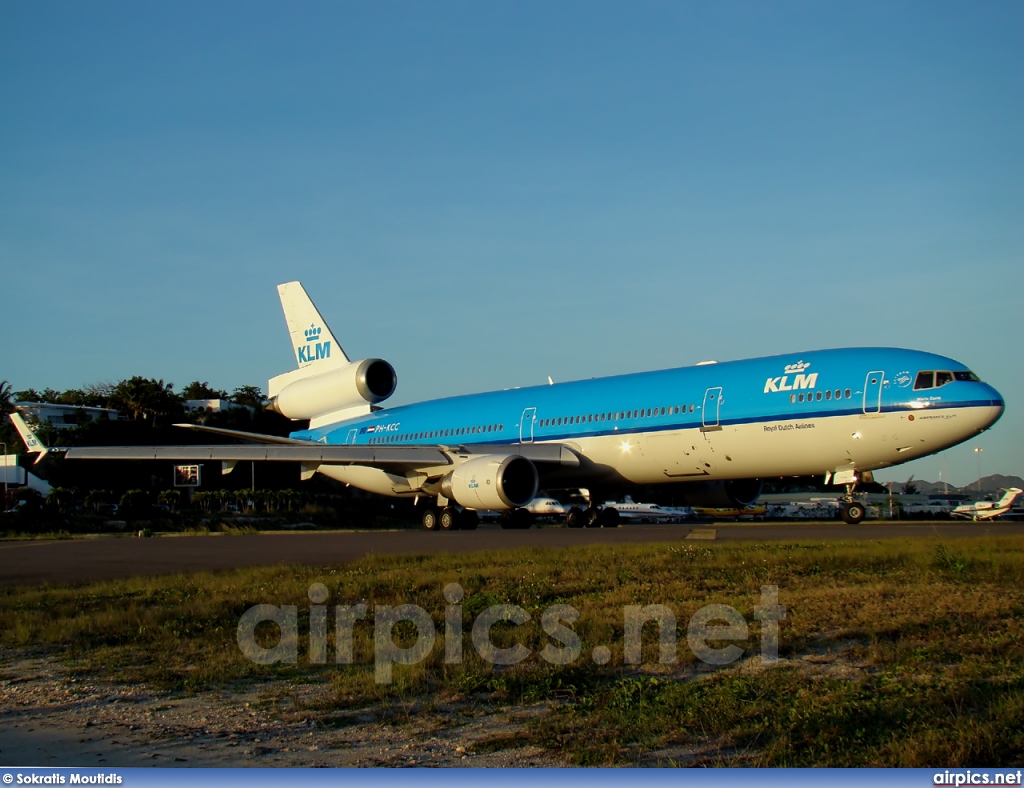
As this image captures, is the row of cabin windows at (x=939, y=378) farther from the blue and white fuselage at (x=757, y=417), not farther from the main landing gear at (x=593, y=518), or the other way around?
the main landing gear at (x=593, y=518)

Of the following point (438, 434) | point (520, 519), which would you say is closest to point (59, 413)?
point (438, 434)

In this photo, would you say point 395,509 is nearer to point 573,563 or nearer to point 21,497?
point 21,497

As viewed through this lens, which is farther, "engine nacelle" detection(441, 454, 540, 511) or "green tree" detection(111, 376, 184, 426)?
"green tree" detection(111, 376, 184, 426)

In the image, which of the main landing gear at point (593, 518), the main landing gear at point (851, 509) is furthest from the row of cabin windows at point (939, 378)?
the main landing gear at point (593, 518)

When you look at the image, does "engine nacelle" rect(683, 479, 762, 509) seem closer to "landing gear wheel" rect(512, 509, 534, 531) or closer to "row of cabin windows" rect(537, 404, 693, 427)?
"row of cabin windows" rect(537, 404, 693, 427)

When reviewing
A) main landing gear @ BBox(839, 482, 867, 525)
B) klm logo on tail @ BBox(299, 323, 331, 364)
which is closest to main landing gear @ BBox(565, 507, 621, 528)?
main landing gear @ BBox(839, 482, 867, 525)

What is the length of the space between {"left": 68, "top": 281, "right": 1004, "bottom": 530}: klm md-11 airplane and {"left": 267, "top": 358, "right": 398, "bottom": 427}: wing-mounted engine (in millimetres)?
72

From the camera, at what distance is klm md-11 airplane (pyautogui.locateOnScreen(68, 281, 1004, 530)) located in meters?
19.1

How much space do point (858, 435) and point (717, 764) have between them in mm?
16319

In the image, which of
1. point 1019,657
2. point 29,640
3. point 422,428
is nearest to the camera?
point 1019,657

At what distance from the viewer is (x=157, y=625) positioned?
27.4ft

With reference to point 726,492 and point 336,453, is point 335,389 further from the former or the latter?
point 726,492

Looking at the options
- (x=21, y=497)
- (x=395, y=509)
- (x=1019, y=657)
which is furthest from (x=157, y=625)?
(x=21, y=497)

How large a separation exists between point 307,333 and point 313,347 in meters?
0.56
